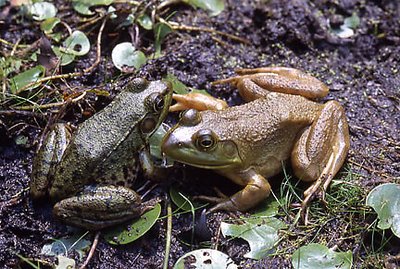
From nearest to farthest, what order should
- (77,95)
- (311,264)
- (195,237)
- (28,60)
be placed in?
1. (311,264)
2. (195,237)
3. (77,95)
4. (28,60)

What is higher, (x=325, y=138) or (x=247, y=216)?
(x=325, y=138)

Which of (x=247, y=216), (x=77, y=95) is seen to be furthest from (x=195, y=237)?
(x=77, y=95)

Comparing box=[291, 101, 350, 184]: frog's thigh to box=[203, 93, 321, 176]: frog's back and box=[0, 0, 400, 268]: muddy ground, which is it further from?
box=[0, 0, 400, 268]: muddy ground

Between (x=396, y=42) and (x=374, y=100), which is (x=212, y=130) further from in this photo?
(x=396, y=42)

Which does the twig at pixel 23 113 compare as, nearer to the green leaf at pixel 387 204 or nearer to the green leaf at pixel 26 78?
the green leaf at pixel 26 78

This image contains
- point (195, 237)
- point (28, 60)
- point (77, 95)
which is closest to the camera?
point (195, 237)

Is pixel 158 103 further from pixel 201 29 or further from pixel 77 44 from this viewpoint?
pixel 201 29
